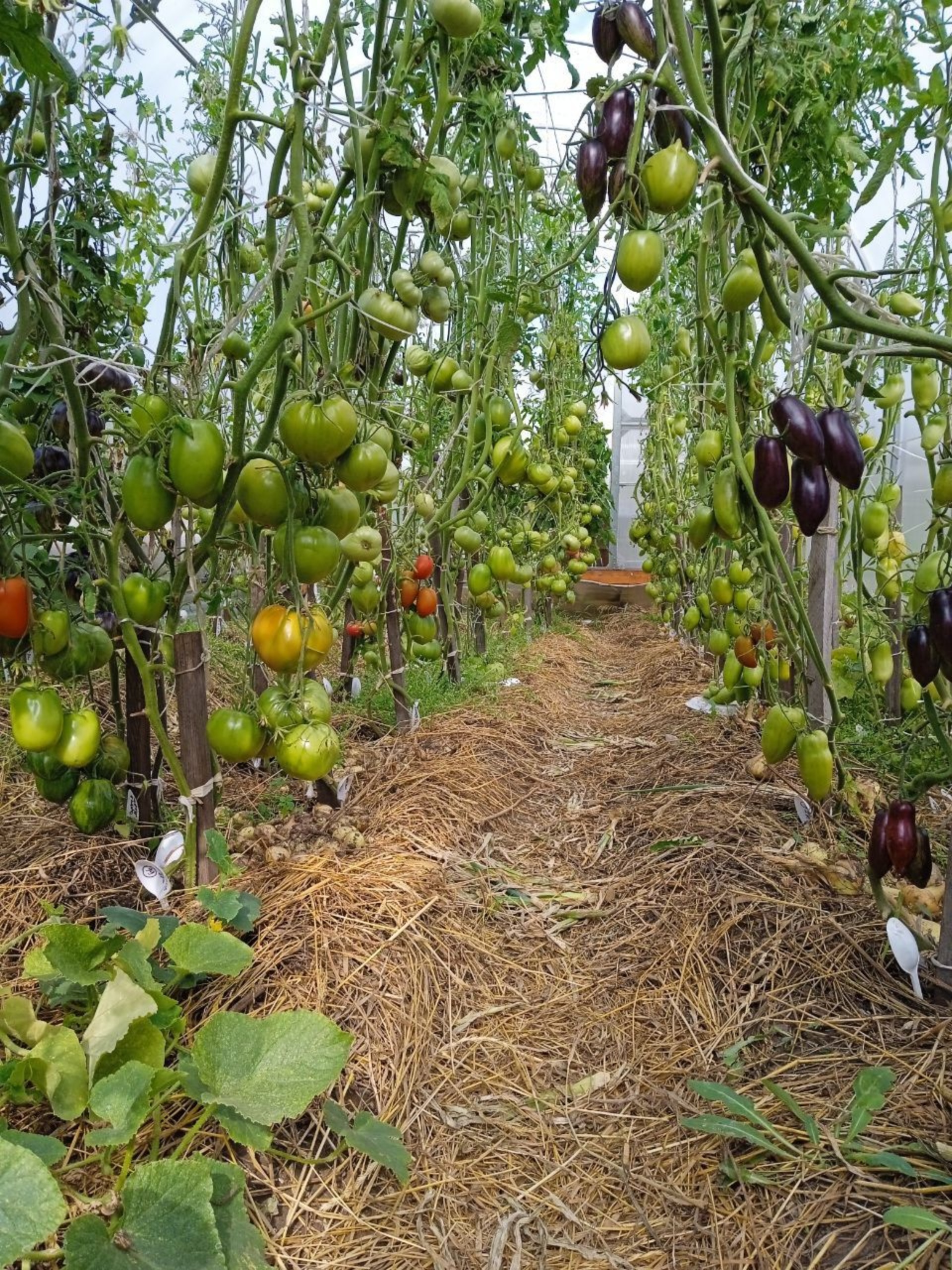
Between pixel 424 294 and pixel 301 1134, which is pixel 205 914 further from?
pixel 424 294

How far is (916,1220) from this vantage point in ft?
3.37

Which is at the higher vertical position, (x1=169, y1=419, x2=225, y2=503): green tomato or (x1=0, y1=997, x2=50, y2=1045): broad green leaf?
(x1=169, y1=419, x2=225, y2=503): green tomato

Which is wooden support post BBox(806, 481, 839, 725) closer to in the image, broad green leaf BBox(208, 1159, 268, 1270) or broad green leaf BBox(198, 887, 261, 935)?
broad green leaf BBox(198, 887, 261, 935)

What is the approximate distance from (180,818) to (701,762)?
1725mm

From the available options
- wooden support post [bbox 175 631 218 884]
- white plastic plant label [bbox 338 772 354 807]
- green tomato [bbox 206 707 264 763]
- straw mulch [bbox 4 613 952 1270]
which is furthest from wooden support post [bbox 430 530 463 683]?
green tomato [bbox 206 707 264 763]

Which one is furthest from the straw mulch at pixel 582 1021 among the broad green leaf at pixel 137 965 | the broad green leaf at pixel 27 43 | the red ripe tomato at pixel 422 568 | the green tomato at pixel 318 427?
the broad green leaf at pixel 27 43

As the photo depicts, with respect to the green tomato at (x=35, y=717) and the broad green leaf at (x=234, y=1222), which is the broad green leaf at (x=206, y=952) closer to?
the broad green leaf at (x=234, y=1222)

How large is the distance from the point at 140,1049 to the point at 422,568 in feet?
6.61

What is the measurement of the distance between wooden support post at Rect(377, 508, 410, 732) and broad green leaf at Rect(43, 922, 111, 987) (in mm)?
1656

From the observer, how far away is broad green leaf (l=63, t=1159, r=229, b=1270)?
93 cm

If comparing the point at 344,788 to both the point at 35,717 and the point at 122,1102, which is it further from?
the point at 122,1102

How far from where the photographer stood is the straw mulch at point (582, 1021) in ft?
3.95

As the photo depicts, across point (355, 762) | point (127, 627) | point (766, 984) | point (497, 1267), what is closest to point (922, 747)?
point (766, 984)

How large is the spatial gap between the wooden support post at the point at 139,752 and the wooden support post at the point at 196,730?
19cm
